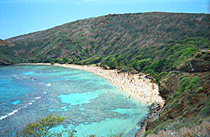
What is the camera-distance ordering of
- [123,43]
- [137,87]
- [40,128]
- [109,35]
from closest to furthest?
[40,128] → [137,87] → [123,43] → [109,35]

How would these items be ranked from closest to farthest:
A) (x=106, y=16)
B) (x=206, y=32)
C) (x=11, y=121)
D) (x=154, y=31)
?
Result: (x=11, y=121) → (x=206, y=32) → (x=154, y=31) → (x=106, y=16)

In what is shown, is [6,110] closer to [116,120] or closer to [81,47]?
[116,120]

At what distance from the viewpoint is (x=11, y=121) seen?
2153 cm

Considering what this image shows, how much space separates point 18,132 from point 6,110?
29.2 feet

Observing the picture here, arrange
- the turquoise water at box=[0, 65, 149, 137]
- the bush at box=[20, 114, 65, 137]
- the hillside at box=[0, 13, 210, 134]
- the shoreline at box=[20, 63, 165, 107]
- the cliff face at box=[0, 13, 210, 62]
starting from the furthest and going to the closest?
the cliff face at box=[0, 13, 210, 62] → the hillside at box=[0, 13, 210, 134] → the shoreline at box=[20, 63, 165, 107] → the turquoise water at box=[0, 65, 149, 137] → the bush at box=[20, 114, 65, 137]

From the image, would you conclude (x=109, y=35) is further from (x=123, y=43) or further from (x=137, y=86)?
(x=137, y=86)

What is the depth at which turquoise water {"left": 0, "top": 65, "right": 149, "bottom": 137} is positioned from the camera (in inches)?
818

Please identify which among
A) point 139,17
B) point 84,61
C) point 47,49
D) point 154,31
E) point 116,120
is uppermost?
point 139,17

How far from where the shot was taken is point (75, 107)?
1042 inches

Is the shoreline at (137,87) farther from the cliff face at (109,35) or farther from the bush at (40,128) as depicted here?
the cliff face at (109,35)

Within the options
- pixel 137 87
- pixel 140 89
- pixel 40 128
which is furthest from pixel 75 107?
pixel 137 87

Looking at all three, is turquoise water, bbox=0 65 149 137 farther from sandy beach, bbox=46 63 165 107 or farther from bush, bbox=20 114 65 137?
sandy beach, bbox=46 63 165 107

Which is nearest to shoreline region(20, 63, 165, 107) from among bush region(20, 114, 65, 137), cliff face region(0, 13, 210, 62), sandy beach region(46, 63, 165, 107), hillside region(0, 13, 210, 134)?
sandy beach region(46, 63, 165, 107)

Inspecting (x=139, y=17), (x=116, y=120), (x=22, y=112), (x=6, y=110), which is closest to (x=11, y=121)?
(x=22, y=112)
